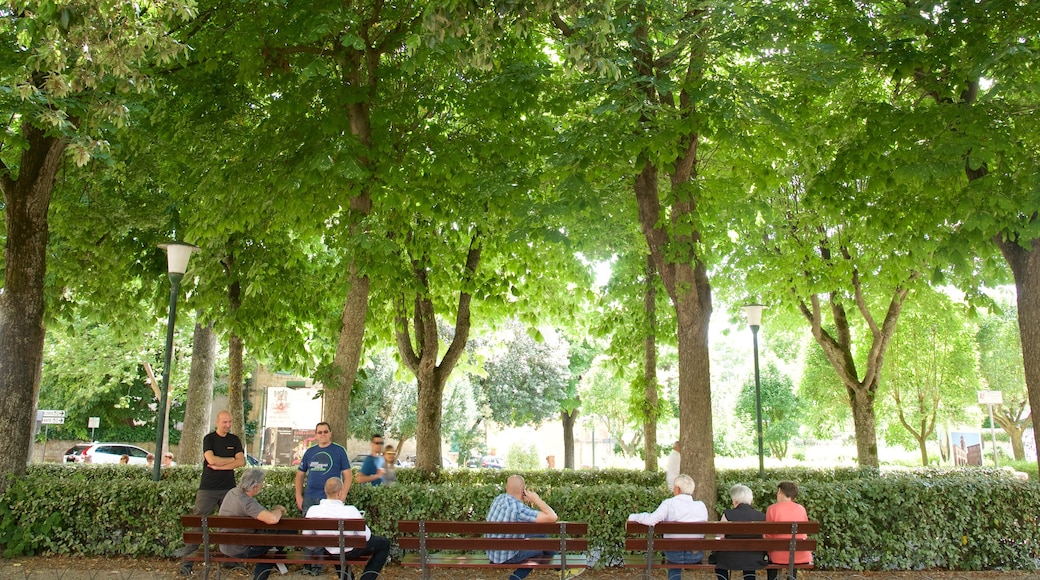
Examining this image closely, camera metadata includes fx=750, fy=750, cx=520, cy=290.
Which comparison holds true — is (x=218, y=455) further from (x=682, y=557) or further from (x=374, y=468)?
(x=682, y=557)

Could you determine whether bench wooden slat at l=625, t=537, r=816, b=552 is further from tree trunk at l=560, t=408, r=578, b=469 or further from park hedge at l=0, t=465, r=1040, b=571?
tree trunk at l=560, t=408, r=578, b=469

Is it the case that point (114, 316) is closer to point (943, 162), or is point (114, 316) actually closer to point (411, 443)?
point (943, 162)

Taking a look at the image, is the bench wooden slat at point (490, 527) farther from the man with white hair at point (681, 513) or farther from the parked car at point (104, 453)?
the parked car at point (104, 453)

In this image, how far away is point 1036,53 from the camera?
856cm

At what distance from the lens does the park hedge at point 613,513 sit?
30.9ft

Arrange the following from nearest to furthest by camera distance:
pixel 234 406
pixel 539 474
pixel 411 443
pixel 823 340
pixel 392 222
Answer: pixel 392 222, pixel 234 406, pixel 539 474, pixel 823 340, pixel 411 443

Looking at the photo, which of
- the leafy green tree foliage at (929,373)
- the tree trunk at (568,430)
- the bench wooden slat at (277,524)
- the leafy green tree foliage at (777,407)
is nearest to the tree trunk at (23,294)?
the bench wooden slat at (277,524)

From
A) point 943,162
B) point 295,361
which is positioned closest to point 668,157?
point 943,162

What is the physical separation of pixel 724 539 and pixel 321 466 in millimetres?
4456

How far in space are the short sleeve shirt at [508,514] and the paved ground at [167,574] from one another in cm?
210

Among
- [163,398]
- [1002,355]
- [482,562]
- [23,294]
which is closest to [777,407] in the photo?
[1002,355]

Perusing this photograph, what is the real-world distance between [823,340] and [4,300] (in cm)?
1609

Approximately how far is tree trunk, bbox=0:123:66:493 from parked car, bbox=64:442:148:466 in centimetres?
2036

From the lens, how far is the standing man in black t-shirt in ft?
29.1
